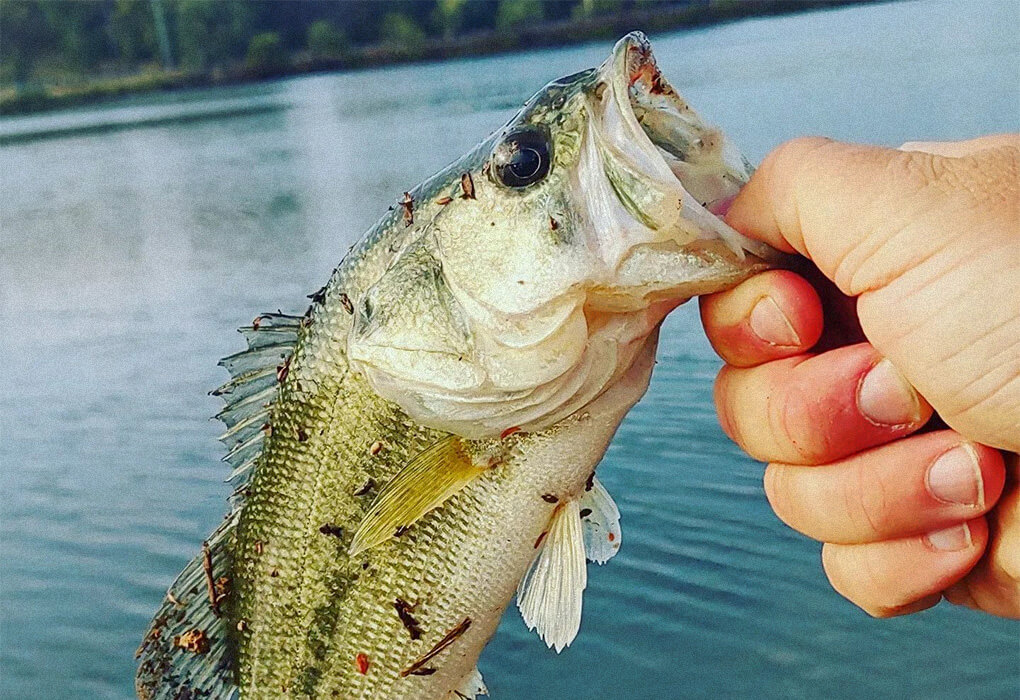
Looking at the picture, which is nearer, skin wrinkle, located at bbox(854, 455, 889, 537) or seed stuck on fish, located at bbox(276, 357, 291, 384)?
skin wrinkle, located at bbox(854, 455, 889, 537)

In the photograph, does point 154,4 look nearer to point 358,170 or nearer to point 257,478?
point 358,170

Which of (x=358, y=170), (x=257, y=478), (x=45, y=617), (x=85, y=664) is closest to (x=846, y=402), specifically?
(x=257, y=478)

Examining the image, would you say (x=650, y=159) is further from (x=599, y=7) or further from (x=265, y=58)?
(x=265, y=58)

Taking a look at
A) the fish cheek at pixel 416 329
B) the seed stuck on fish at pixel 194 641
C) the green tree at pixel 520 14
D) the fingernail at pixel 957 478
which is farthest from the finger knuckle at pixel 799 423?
the green tree at pixel 520 14

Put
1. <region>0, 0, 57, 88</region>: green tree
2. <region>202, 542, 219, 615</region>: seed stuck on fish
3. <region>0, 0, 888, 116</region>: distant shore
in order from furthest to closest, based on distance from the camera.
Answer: <region>0, 0, 57, 88</region>: green tree, <region>0, 0, 888, 116</region>: distant shore, <region>202, 542, 219, 615</region>: seed stuck on fish

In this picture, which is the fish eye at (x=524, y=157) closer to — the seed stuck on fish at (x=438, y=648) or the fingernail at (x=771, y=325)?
the fingernail at (x=771, y=325)

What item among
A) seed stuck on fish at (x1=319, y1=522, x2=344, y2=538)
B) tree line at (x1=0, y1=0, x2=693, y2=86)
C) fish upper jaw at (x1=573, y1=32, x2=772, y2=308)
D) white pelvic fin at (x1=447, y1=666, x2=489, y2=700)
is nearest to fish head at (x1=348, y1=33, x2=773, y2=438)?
fish upper jaw at (x1=573, y1=32, x2=772, y2=308)

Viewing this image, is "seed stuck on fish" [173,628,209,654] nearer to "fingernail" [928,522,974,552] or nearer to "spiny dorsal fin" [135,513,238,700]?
"spiny dorsal fin" [135,513,238,700]
